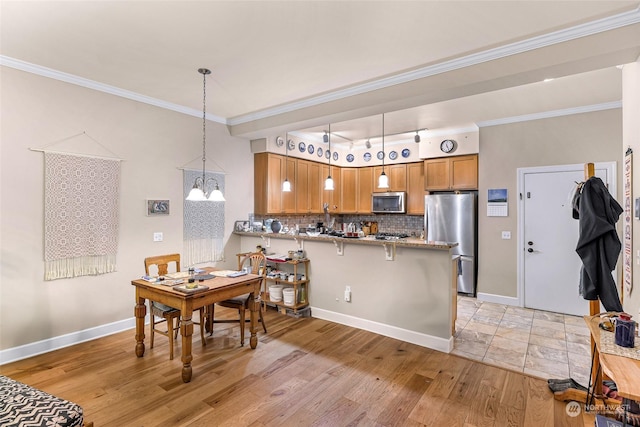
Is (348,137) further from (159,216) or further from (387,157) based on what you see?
(159,216)

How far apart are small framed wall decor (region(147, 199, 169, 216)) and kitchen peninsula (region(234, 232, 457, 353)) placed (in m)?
1.62

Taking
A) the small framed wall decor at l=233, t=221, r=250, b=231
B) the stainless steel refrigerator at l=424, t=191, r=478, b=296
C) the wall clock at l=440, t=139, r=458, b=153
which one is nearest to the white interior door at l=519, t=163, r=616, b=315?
the stainless steel refrigerator at l=424, t=191, r=478, b=296

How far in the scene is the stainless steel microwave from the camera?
20.8 ft

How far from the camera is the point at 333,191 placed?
709 centimetres

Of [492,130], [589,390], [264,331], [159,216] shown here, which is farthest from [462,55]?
[159,216]

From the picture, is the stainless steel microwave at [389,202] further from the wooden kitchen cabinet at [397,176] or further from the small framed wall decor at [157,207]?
the small framed wall decor at [157,207]

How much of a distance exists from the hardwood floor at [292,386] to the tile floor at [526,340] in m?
0.26

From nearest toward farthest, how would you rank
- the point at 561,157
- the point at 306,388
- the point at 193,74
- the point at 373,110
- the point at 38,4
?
the point at 38,4
the point at 306,388
the point at 193,74
the point at 373,110
the point at 561,157

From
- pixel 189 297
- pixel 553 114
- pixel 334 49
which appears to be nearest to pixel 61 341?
pixel 189 297

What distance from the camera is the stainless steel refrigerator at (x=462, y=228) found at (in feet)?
16.7

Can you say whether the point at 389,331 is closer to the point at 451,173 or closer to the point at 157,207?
the point at 451,173

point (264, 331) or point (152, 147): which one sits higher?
point (152, 147)

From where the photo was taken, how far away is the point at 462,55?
2.79 m

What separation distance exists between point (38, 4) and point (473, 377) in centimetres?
450
